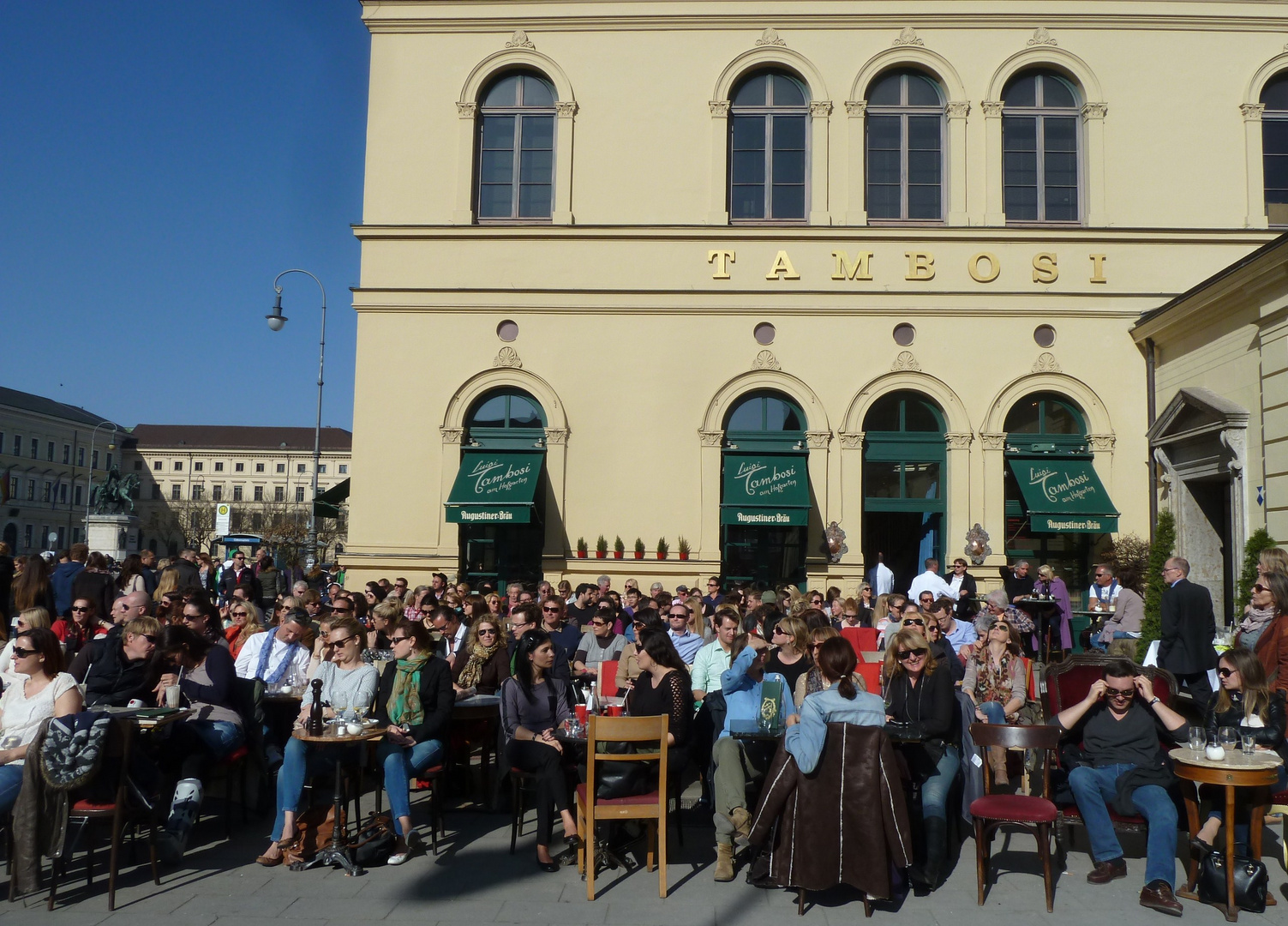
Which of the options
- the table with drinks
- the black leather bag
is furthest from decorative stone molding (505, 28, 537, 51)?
the black leather bag

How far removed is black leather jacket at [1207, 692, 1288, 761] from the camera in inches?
261

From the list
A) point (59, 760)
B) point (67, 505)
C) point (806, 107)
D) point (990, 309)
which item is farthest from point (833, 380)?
point (67, 505)

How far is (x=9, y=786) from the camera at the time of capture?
6.33 metres

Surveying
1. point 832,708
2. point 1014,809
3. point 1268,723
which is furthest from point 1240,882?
point 832,708

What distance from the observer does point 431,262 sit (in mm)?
18625

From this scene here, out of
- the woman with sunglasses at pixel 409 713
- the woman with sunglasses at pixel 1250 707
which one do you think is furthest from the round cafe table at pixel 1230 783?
the woman with sunglasses at pixel 409 713

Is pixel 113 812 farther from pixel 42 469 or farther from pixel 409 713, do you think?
pixel 42 469

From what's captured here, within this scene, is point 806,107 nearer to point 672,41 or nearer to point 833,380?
point 672,41

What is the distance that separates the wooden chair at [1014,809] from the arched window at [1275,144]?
1602 centimetres

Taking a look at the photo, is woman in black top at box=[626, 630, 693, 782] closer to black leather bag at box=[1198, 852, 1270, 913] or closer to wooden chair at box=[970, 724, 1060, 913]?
wooden chair at box=[970, 724, 1060, 913]

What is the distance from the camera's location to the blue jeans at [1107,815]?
6168 mm

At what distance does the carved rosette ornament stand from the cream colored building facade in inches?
11.5

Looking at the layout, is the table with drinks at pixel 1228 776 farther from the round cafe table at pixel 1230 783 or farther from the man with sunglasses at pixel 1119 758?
the man with sunglasses at pixel 1119 758

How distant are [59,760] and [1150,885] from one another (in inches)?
261
